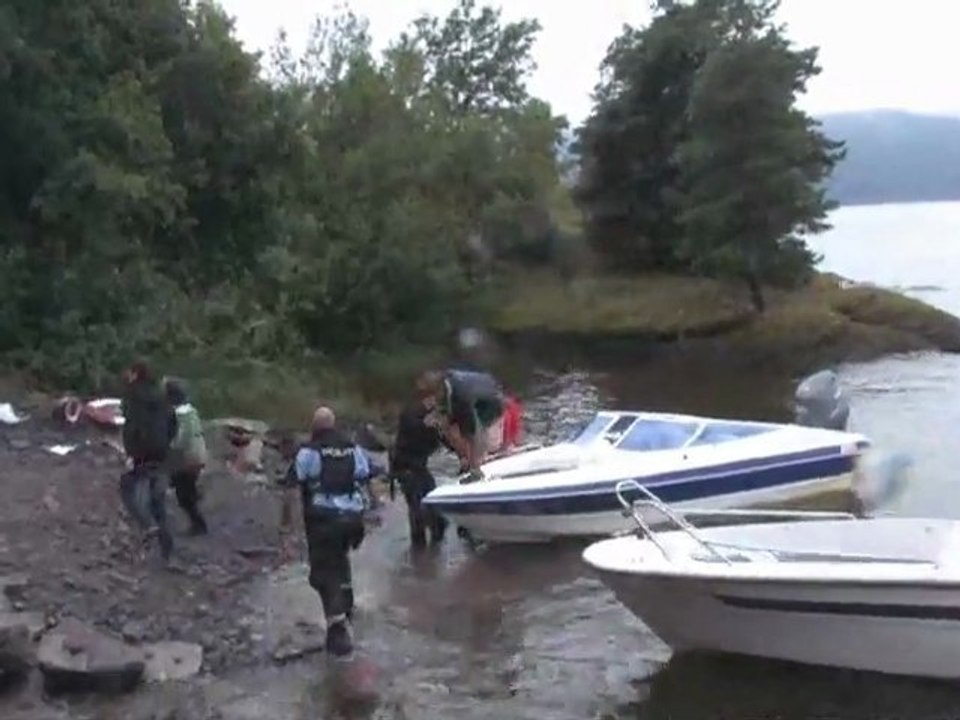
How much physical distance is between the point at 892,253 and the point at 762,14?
80280 millimetres

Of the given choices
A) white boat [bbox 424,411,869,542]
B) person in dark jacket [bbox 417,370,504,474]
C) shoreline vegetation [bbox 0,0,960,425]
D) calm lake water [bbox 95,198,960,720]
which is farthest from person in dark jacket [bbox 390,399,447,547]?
shoreline vegetation [bbox 0,0,960,425]

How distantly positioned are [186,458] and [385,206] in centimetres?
2601

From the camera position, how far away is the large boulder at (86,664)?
11.8 m

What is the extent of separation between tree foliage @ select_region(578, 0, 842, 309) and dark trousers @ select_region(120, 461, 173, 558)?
112 ft

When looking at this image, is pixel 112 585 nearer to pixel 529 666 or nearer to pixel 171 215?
pixel 529 666

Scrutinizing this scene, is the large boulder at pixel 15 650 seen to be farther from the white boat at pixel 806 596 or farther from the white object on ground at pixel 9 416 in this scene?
the white object on ground at pixel 9 416

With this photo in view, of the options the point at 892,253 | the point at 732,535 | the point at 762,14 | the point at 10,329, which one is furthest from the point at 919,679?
the point at 892,253

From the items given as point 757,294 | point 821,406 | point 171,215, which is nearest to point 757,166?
point 757,294

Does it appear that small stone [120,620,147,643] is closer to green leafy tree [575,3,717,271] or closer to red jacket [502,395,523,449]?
red jacket [502,395,523,449]

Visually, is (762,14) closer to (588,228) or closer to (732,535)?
(588,228)

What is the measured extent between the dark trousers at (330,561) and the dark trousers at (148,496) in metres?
2.65

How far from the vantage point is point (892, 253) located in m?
130

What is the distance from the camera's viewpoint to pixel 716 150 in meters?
47.8

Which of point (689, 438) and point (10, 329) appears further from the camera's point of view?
point (10, 329)
